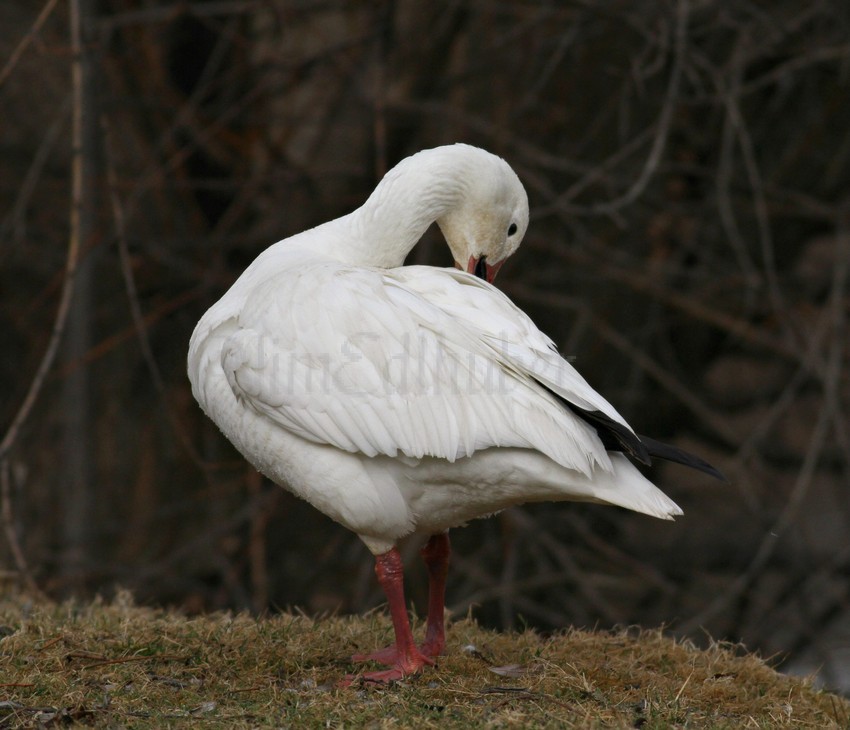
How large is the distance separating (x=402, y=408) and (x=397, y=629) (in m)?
0.71

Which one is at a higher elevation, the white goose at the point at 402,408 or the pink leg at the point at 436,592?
the white goose at the point at 402,408

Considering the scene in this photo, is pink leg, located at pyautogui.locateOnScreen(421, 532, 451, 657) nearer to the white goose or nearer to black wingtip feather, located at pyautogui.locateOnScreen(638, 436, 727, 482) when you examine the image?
the white goose

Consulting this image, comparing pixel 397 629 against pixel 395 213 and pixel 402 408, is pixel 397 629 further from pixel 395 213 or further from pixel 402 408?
pixel 395 213

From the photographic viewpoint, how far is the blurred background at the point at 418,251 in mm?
7191

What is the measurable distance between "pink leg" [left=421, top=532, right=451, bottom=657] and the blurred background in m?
2.73

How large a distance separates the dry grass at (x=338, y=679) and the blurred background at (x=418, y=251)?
8.40 ft

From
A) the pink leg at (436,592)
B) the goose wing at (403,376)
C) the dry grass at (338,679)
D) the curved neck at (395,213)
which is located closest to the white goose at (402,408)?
the goose wing at (403,376)

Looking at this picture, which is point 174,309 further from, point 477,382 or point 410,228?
point 477,382

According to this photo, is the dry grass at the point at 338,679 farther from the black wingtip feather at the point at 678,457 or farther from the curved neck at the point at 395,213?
the curved neck at the point at 395,213

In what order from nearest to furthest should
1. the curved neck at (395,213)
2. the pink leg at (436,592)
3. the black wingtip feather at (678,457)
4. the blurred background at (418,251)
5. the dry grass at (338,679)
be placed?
the dry grass at (338,679) < the black wingtip feather at (678,457) < the pink leg at (436,592) < the curved neck at (395,213) < the blurred background at (418,251)

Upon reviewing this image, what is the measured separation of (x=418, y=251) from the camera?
24.0 ft

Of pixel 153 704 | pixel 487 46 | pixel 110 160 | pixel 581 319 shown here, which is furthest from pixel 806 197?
pixel 153 704

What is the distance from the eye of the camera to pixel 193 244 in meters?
7.60

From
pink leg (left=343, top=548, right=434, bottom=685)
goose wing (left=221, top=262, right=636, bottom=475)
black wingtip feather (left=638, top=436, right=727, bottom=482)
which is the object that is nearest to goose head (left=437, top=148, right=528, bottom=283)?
goose wing (left=221, top=262, right=636, bottom=475)
